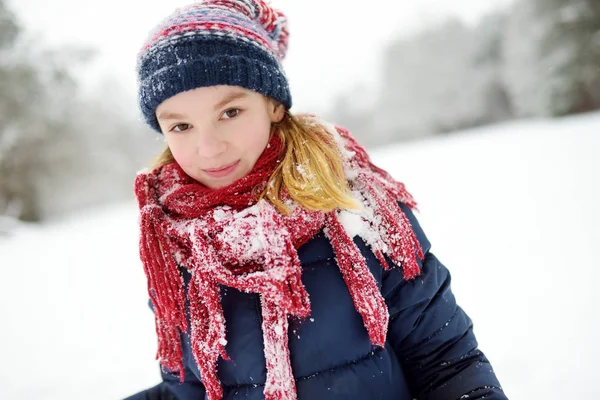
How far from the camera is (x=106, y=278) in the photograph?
3666 millimetres

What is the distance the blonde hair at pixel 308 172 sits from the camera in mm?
852

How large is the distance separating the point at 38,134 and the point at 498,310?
33.9 feet

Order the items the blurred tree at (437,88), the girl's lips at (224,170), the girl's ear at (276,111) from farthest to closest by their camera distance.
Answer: the blurred tree at (437,88) → the girl's ear at (276,111) → the girl's lips at (224,170)

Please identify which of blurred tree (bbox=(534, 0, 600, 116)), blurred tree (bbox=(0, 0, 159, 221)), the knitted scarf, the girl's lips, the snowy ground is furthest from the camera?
blurred tree (bbox=(534, 0, 600, 116))

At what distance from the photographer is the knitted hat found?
0.87 metres

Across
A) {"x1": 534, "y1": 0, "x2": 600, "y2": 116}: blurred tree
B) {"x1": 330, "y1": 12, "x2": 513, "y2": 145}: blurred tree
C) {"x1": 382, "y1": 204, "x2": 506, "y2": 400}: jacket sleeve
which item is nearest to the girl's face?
{"x1": 382, "y1": 204, "x2": 506, "y2": 400}: jacket sleeve

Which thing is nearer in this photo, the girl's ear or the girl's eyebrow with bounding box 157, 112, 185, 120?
the girl's eyebrow with bounding box 157, 112, 185, 120

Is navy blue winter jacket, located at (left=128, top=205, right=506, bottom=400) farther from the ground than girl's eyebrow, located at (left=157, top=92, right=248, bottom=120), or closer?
closer

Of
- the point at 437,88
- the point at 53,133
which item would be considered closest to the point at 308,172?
the point at 53,133

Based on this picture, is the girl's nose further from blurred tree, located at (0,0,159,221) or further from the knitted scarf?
blurred tree, located at (0,0,159,221)

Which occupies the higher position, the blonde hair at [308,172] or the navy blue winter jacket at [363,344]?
the blonde hair at [308,172]

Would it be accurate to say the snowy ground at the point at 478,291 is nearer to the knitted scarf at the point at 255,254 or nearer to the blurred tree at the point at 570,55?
the knitted scarf at the point at 255,254

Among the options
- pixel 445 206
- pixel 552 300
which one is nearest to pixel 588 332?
pixel 552 300

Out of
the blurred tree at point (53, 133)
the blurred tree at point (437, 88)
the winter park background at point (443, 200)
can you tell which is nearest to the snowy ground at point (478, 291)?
the winter park background at point (443, 200)
